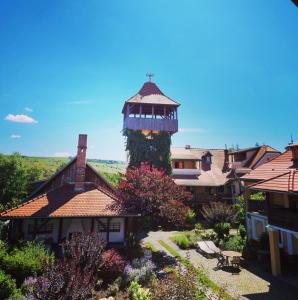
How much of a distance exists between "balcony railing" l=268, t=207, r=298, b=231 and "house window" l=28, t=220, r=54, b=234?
1627cm

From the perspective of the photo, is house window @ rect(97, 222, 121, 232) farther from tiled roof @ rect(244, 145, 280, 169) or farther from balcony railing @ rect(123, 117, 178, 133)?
tiled roof @ rect(244, 145, 280, 169)

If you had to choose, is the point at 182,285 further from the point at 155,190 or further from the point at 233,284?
the point at 155,190

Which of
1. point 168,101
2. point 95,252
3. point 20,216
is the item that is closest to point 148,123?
point 168,101

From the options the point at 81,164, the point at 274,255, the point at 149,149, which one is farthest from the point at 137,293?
the point at 149,149

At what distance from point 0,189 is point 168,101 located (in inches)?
1021

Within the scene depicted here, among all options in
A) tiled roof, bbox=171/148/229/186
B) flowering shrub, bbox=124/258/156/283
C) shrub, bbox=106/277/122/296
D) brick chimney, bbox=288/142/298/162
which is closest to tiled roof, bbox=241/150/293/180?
brick chimney, bbox=288/142/298/162

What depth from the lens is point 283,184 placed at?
1554 cm

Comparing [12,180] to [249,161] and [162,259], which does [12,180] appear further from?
[249,161]

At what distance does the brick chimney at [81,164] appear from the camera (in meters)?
20.8

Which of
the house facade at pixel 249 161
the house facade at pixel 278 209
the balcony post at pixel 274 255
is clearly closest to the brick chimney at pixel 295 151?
the house facade at pixel 278 209

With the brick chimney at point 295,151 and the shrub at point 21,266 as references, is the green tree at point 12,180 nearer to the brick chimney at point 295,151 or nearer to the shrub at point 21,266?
the shrub at point 21,266

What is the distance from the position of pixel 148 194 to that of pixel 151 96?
19346 mm

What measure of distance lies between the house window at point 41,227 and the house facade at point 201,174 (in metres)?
20.2

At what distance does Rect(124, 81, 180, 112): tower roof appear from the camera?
32.1 meters
